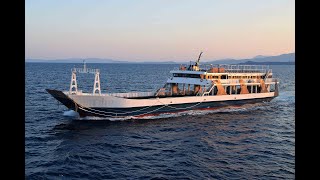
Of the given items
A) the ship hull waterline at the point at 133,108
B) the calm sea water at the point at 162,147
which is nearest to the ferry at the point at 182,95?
the ship hull waterline at the point at 133,108

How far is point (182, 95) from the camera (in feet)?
151

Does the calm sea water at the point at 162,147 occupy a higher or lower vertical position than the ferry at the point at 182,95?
lower

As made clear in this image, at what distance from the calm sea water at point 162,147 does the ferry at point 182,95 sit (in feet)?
5.03

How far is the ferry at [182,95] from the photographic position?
119 ft

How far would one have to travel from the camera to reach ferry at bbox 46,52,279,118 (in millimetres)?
36156

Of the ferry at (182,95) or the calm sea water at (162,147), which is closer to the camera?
the calm sea water at (162,147)

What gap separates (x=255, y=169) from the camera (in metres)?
22.2

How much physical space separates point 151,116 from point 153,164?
17163 mm

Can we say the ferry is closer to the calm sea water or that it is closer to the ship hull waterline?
the ship hull waterline

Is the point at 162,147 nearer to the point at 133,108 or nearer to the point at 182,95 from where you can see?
the point at 133,108

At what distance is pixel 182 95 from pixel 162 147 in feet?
63.8

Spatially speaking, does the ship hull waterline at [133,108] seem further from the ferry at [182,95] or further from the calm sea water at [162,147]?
the calm sea water at [162,147]

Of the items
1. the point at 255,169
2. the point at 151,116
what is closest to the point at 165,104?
the point at 151,116
